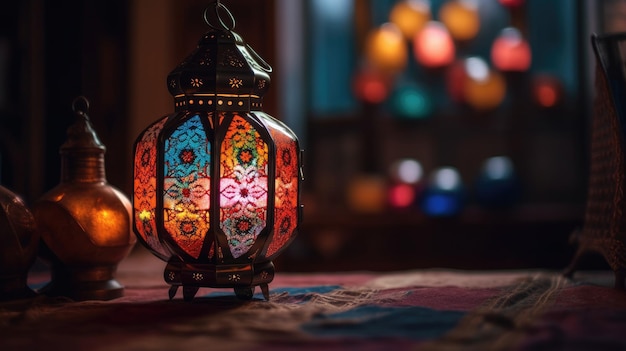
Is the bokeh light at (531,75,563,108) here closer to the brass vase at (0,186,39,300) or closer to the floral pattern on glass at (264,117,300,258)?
the floral pattern on glass at (264,117,300,258)

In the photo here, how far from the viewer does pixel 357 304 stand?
1.17 metres

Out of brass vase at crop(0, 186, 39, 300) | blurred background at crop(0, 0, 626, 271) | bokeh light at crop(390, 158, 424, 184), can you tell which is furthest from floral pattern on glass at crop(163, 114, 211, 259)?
bokeh light at crop(390, 158, 424, 184)

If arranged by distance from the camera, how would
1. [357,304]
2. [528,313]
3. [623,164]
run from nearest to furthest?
[528,313] → [357,304] → [623,164]

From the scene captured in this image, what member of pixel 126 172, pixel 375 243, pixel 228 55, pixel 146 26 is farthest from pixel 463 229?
pixel 228 55

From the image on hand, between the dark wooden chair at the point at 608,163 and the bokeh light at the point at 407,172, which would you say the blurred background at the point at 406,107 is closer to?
the bokeh light at the point at 407,172

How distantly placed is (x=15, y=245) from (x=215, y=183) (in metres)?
0.35

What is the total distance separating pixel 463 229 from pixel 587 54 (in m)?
1.28

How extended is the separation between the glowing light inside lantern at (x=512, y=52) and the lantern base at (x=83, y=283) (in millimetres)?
3175

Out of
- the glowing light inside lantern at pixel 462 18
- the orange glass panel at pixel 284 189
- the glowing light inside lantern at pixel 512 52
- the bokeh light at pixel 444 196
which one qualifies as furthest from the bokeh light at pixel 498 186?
the orange glass panel at pixel 284 189

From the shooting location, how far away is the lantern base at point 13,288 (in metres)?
1.21

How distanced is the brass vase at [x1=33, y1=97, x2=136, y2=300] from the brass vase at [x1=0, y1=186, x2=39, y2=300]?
4cm

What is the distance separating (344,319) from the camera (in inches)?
39.2

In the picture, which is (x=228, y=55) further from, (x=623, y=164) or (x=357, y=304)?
(x=623, y=164)

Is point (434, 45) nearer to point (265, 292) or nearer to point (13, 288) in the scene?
point (265, 292)
